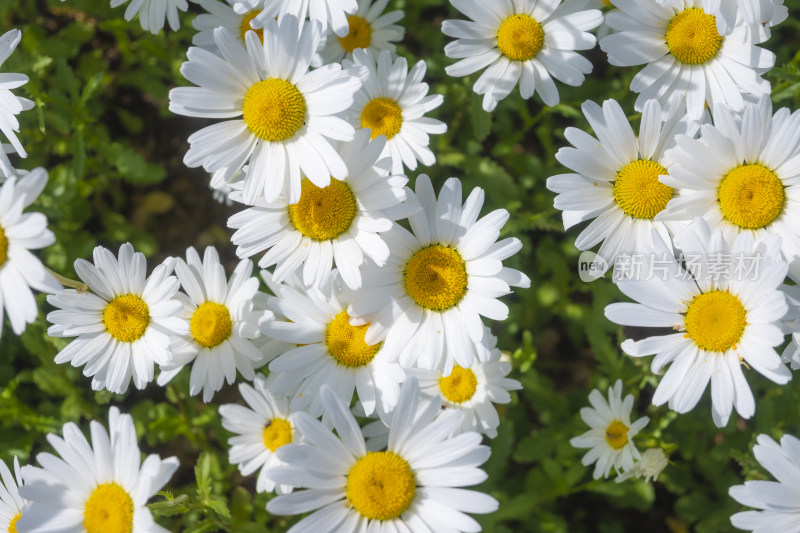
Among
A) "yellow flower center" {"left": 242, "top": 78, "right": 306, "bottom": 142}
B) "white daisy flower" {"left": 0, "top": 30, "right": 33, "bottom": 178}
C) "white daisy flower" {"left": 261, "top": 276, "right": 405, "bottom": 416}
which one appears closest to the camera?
"yellow flower center" {"left": 242, "top": 78, "right": 306, "bottom": 142}

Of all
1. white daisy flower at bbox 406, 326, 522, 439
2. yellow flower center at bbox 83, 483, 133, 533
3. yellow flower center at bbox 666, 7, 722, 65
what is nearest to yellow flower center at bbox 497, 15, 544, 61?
yellow flower center at bbox 666, 7, 722, 65

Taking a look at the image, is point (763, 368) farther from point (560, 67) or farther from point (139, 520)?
point (139, 520)

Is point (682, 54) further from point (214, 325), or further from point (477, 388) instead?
point (214, 325)

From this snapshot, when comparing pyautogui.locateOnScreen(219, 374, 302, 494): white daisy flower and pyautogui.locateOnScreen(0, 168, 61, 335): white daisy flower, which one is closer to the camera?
pyautogui.locateOnScreen(0, 168, 61, 335): white daisy flower

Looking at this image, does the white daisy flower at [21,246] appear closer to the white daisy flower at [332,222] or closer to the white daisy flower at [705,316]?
the white daisy flower at [332,222]

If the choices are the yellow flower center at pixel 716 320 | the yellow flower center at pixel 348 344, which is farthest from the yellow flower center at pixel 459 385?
the yellow flower center at pixel 716 320

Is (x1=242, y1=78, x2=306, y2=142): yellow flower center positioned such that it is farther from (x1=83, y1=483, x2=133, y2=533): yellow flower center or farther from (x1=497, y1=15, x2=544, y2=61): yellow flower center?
(x1=83, y1=483, x2=133, y2=533): yellow flower center
